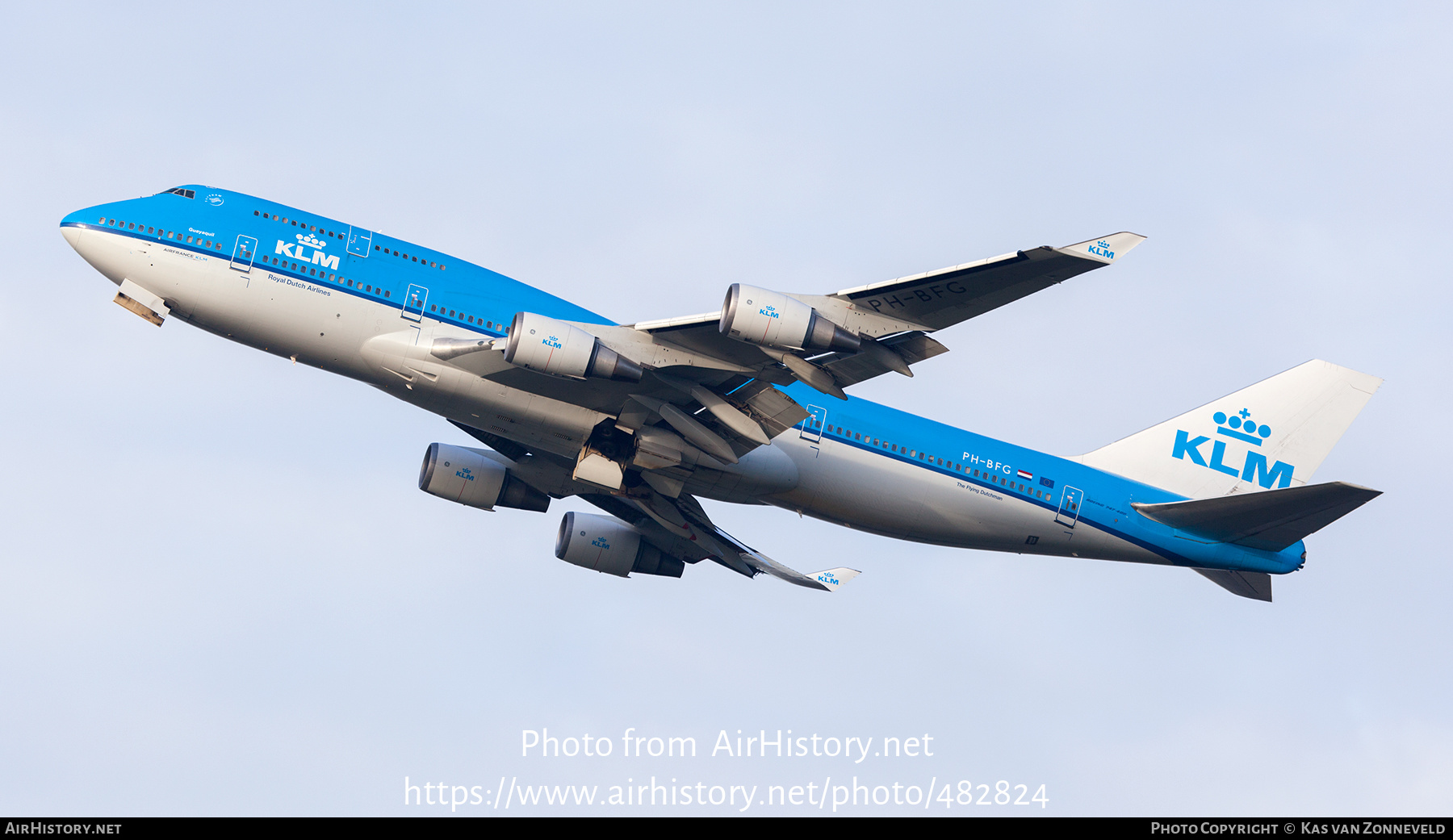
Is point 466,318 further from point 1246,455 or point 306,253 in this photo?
point 1246,455

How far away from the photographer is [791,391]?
121ft

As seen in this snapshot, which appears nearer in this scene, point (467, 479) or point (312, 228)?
point (312, 228)

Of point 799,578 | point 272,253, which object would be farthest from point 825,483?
point 272,253

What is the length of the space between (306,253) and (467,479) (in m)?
9.60

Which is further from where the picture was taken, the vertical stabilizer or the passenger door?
the vertical stabilizer

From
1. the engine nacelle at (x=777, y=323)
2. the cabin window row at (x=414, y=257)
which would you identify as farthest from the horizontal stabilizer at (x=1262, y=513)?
the cabin window row at (x=414, y=257)

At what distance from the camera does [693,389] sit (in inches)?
1310

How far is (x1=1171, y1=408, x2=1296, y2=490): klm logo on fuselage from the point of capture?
4225cm

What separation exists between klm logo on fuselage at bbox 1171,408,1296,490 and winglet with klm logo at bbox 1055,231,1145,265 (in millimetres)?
16390

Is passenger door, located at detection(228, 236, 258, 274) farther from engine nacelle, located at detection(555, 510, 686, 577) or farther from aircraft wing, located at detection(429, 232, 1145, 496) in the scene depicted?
engine nacelle, located at detection(555, 510, 686, 577)

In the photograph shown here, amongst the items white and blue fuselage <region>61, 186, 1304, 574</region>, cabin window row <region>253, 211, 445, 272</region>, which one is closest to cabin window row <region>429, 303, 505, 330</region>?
white and blue fuselage <region>61, 186, 1304, 574</region>

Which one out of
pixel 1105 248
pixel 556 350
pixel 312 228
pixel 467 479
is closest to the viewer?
pixel 1105 248

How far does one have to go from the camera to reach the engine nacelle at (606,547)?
43906mm

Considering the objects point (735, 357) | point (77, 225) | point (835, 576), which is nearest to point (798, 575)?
point (835, 576)
